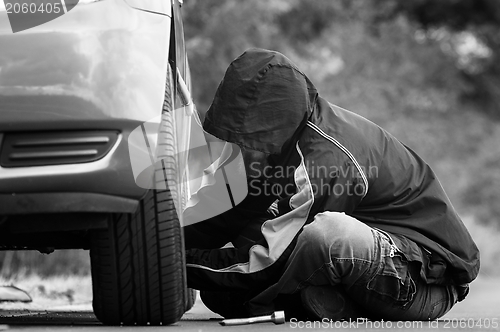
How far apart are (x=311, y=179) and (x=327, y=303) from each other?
0.49 m

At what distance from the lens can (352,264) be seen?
2.73 m

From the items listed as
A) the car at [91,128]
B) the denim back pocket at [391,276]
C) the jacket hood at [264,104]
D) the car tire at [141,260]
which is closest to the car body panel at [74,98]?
the car at [91,128]

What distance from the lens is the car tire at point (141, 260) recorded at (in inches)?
97.2

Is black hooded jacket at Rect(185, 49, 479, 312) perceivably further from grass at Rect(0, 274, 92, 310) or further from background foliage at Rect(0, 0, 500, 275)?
background foliage at Rect(0, 0, 500, 275)

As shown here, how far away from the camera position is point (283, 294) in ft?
9.67

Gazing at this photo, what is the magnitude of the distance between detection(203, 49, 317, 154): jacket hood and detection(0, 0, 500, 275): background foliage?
4.22 m

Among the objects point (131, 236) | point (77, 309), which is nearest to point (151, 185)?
point (131, 236)

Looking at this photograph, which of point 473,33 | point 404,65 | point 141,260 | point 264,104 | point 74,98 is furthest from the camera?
point 473,33

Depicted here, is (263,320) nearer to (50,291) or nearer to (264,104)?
(264,104)

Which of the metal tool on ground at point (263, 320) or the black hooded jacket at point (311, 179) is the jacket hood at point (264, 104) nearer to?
the black hooded jacket at point (311, 179)

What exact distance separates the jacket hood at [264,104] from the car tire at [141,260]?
1.61 feet

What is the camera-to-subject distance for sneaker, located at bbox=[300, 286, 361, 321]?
2826mm

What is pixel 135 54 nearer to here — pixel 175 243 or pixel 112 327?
pixel 175 243

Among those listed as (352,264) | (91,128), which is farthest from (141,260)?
(352,264)
